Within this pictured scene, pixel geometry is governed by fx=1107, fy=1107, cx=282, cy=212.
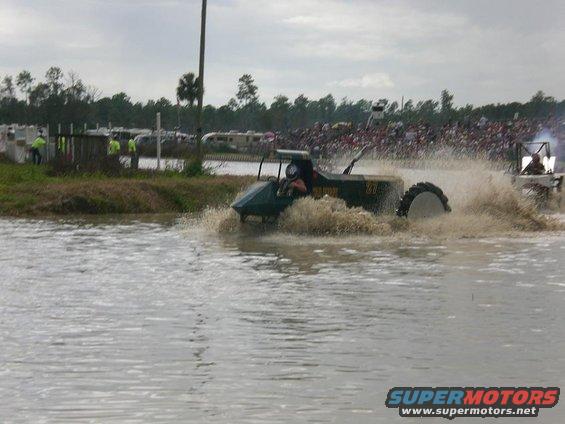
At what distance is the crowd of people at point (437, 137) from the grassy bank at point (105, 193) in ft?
65.7

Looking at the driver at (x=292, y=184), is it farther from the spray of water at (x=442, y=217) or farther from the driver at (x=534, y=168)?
the driver at (x=534, y=168)

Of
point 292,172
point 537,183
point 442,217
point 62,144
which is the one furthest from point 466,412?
point 62,144

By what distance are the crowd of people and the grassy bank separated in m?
20.0

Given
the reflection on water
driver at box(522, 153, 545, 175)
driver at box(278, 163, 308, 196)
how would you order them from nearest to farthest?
the reflection on water, driver at box(278, 163, 308, 196), driver at box(522, 153, 545, 175)

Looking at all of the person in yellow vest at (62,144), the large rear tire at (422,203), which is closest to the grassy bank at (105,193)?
the person in yellow vest at (62,144)

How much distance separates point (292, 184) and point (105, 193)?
10010mm

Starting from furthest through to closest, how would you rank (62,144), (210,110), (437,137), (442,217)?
1. (210,110)
2. (437,137)
3. (62,144)
4. (442,217)

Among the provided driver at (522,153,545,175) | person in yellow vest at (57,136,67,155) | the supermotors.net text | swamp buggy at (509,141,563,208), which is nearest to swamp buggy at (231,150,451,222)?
swamp buggy at (509,141,563,208)

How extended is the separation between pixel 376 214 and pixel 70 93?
58906mm

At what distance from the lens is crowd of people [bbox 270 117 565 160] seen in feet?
181

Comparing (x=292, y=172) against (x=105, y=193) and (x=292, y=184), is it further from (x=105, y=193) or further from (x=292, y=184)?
(x=105, y=193)

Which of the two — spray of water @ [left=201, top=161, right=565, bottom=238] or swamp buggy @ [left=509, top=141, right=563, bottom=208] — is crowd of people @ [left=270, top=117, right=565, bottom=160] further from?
spray of water @ [left=201, top=161, right=565, bottom=238]

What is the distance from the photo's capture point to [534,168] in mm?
32188

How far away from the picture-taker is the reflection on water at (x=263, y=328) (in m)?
8.77
